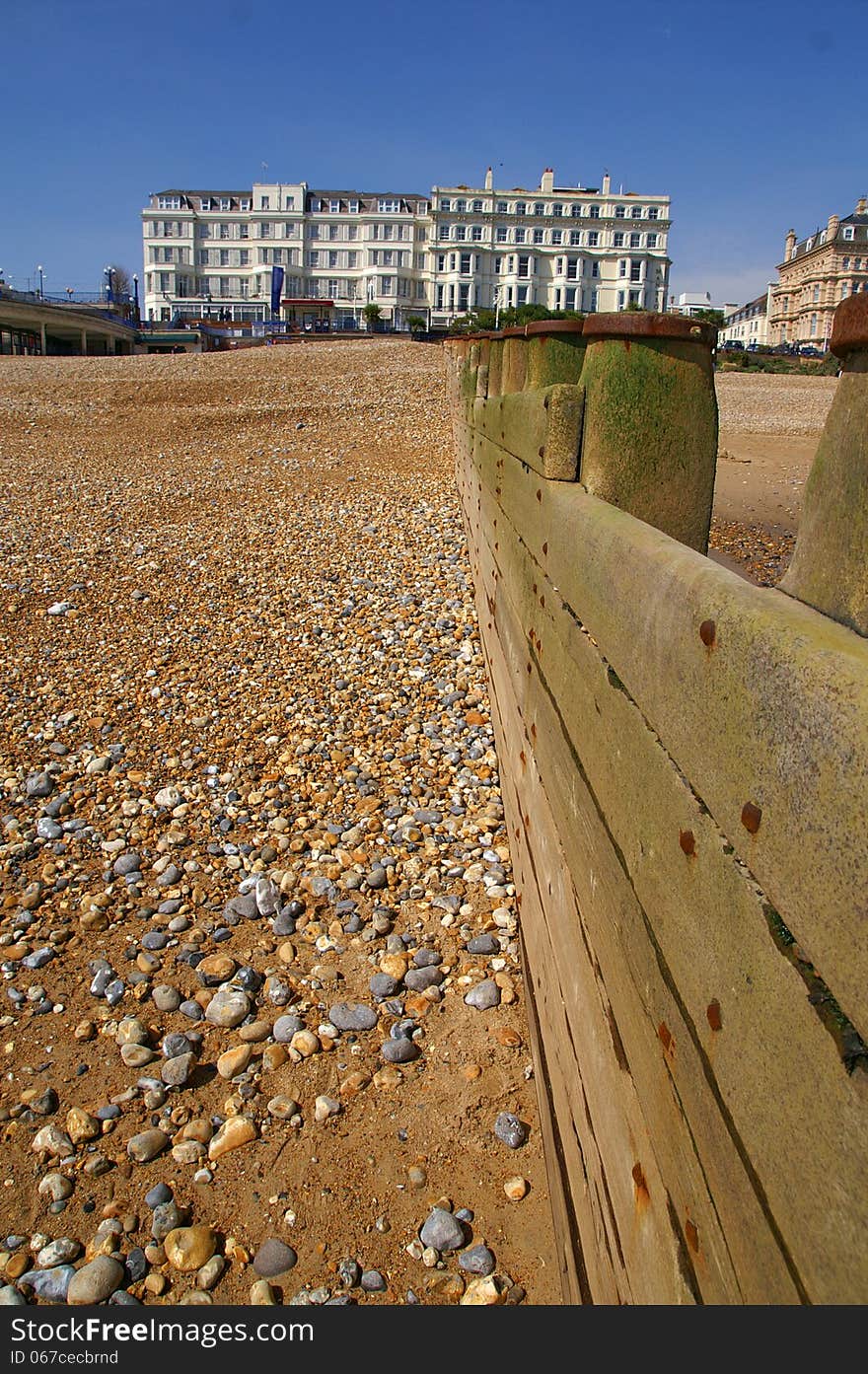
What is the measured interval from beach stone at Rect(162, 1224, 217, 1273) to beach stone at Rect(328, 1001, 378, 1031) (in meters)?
1.03

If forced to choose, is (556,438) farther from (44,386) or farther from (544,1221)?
(44,386)

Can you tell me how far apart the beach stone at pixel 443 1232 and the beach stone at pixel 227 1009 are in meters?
1.34

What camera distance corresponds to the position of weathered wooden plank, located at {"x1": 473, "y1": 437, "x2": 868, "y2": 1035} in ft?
3.00

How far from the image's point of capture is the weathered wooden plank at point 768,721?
3.00 ft

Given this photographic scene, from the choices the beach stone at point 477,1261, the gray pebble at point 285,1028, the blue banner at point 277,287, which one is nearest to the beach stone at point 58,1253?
the gray pebble at point 285,1028

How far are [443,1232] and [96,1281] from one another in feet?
3.66

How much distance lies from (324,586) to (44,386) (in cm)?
1851

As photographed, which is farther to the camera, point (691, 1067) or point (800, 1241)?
point (691, 1067)

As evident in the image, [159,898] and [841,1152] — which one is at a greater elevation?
[841,1152]

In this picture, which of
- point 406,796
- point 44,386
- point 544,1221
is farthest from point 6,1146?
point 44,386

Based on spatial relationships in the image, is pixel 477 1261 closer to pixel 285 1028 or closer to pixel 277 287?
pixel 285 1028

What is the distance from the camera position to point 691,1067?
143 cm

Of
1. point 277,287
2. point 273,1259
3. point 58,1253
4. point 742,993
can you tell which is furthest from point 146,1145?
point 277,287

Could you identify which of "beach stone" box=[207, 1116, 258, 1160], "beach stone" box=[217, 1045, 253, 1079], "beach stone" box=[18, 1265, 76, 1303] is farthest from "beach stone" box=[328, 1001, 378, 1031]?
"beach stone" box=[18, 1265, 76, 1303]
